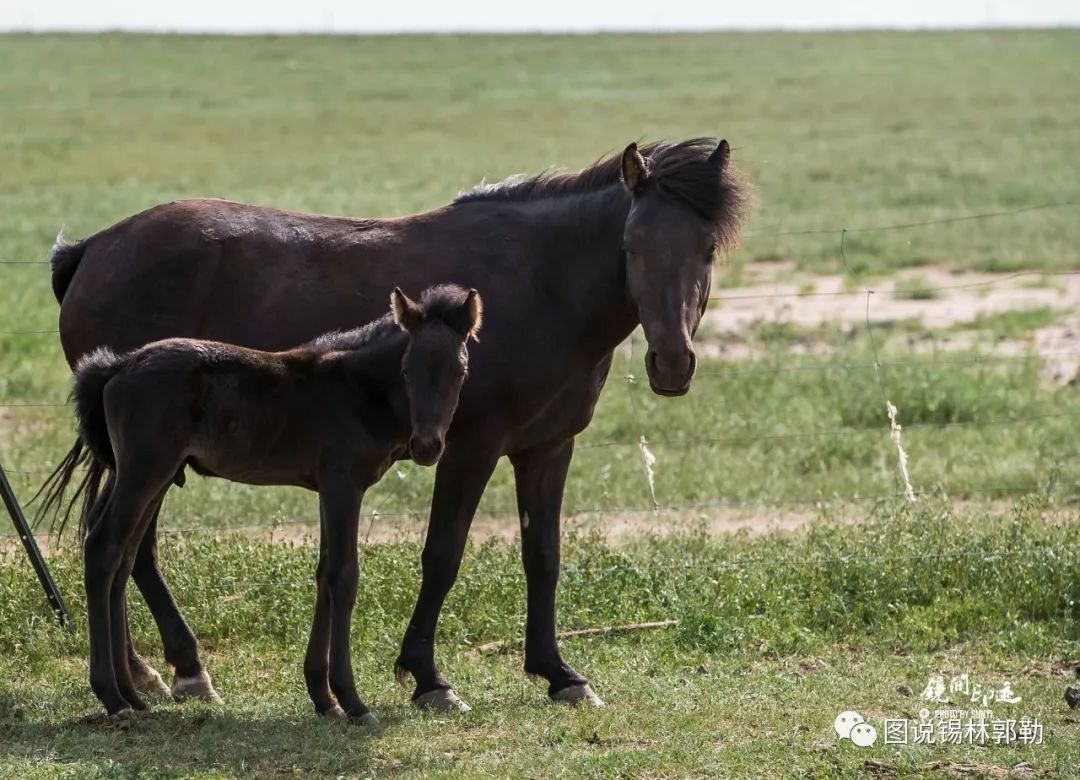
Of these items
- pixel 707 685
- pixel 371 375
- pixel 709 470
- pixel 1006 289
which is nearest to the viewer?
pixel 371 375

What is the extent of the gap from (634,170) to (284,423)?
6.12ft

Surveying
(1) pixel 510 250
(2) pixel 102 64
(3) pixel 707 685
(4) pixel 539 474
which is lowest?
(3) pixel 707 685

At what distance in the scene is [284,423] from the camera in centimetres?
627

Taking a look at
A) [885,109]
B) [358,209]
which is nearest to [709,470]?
[358,209]

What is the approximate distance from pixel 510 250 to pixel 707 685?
7.16ft

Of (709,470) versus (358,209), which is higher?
(358,209)

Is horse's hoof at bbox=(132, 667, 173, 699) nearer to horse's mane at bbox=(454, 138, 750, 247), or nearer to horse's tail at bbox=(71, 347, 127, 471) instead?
horse's tail at bbox=(71, 347, 127, 471)

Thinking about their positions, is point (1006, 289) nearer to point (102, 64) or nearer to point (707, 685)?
point (707, 685)

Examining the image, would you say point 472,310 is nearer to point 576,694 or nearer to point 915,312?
A: point 576,694

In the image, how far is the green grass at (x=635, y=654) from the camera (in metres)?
5.77

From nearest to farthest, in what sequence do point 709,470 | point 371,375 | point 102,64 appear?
point 371,375 < point 709,470 < point 102,64

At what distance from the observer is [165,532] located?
330 inches

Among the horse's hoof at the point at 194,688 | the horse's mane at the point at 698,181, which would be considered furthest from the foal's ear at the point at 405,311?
the horse's hoof at the point at 194,688

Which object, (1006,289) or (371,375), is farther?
(1006,289)
